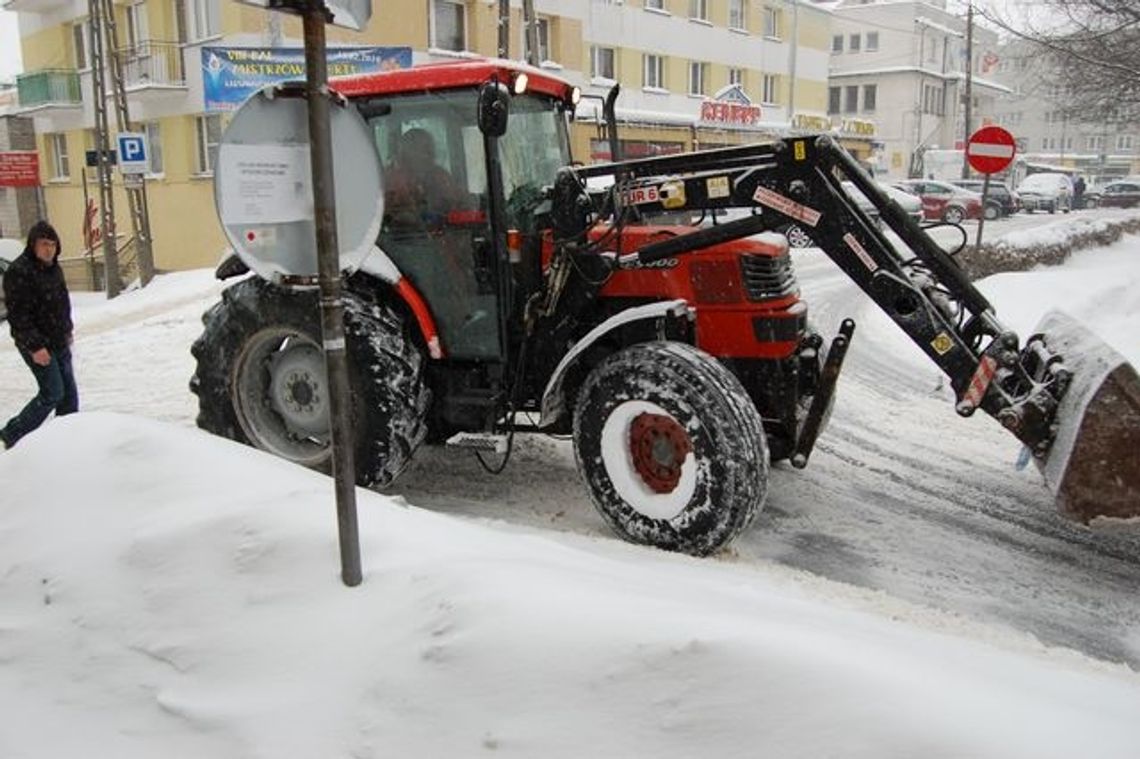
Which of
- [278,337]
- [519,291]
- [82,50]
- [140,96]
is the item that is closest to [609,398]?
[519,291]

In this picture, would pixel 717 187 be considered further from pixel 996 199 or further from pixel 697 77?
pixel 996 199

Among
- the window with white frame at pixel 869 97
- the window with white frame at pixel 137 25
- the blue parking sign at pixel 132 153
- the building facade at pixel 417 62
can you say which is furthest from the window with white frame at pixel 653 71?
the window with white frame at pixel 869 97

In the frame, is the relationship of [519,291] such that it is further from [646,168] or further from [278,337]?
[278,337]

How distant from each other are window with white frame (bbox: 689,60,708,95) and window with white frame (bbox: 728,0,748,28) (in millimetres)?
2518

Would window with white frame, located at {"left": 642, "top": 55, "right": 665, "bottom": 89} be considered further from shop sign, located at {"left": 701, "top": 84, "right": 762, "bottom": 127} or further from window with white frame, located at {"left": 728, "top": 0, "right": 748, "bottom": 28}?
window with white frame, located at {"left": 728, "top": 0, "right": 748, "bottom": 28}

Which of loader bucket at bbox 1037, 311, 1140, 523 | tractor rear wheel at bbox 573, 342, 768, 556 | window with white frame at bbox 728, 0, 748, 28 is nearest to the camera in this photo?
loader bucket at bbox 1037, 311, 1140, 523

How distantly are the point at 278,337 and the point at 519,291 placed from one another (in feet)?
4.83

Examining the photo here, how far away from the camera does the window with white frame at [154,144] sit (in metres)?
24.5

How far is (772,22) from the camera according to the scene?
39.0 metres

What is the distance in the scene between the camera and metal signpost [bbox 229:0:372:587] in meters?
3.05

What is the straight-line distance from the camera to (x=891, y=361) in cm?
1045

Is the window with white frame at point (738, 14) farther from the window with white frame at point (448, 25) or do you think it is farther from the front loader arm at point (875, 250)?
the front loader arm at point (875, 250)

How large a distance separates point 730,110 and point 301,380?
29567 mm

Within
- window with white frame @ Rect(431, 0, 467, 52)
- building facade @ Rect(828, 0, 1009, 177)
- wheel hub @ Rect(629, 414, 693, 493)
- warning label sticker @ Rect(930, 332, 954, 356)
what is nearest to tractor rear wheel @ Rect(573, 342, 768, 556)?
wheel hub @ Rect(629, 414, 693, 493)
